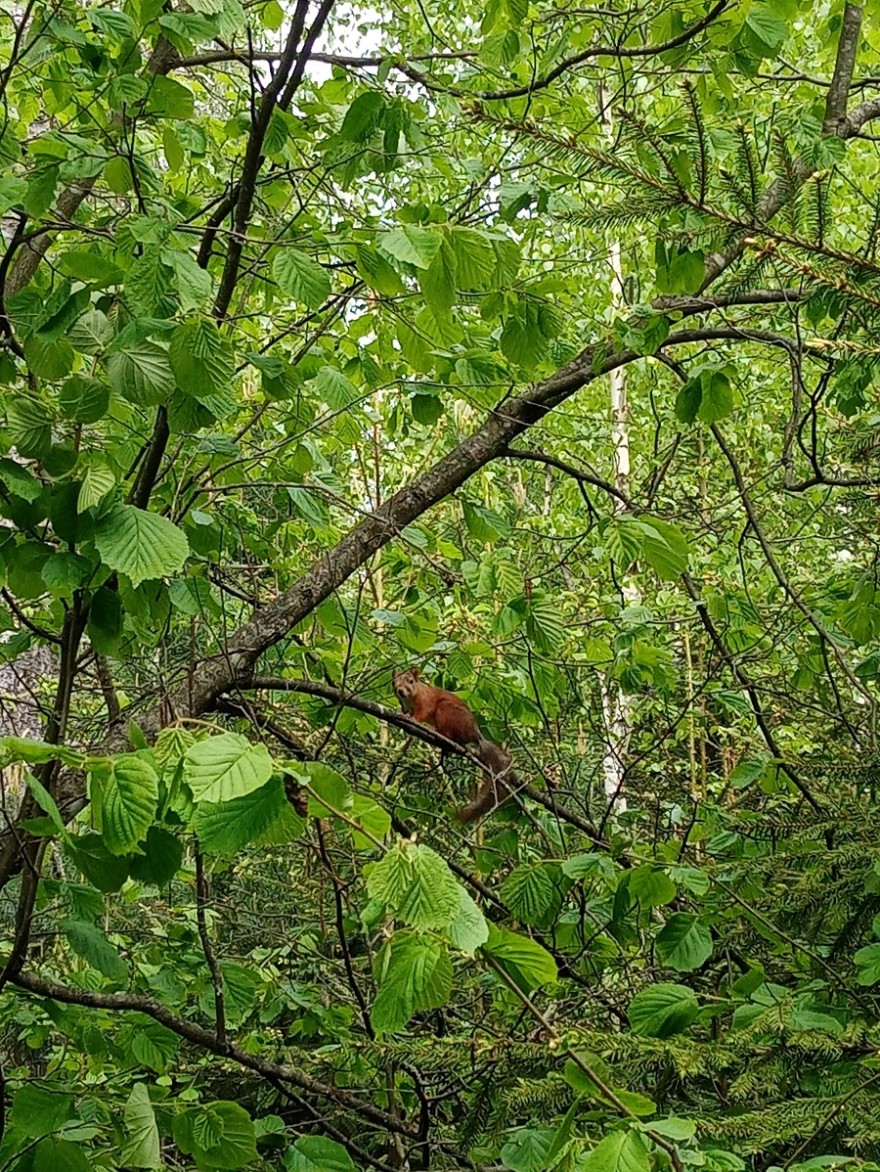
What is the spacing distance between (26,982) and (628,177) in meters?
1.67

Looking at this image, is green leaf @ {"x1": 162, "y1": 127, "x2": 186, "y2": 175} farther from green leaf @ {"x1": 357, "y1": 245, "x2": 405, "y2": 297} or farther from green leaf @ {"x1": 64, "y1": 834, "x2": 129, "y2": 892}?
green leaf @ {"x1": 64, "y1": 834, "x2": 129, "y2": 892}

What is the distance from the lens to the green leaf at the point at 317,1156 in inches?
70.0

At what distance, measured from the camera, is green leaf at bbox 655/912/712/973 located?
1838mm

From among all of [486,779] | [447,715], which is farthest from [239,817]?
[447,715]

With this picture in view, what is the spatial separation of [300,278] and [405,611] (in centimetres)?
121

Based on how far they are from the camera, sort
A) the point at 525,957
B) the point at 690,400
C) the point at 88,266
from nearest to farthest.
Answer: the point at 525,957 < the point at 88,266 < the point at 690,400

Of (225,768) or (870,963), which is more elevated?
(225,768)

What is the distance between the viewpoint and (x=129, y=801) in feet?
3.48

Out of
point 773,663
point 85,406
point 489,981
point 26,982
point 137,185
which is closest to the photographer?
point 85,406

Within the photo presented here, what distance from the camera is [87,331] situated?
1544 millimetres

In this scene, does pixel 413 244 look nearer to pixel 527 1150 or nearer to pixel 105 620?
pixel 105 620

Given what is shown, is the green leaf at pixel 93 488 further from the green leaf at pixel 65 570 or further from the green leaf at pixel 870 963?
the green leaf at pixel 870 963

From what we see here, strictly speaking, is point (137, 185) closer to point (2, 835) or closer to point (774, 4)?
point (2, 835)

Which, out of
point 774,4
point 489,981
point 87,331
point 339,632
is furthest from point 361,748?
point 774,4
